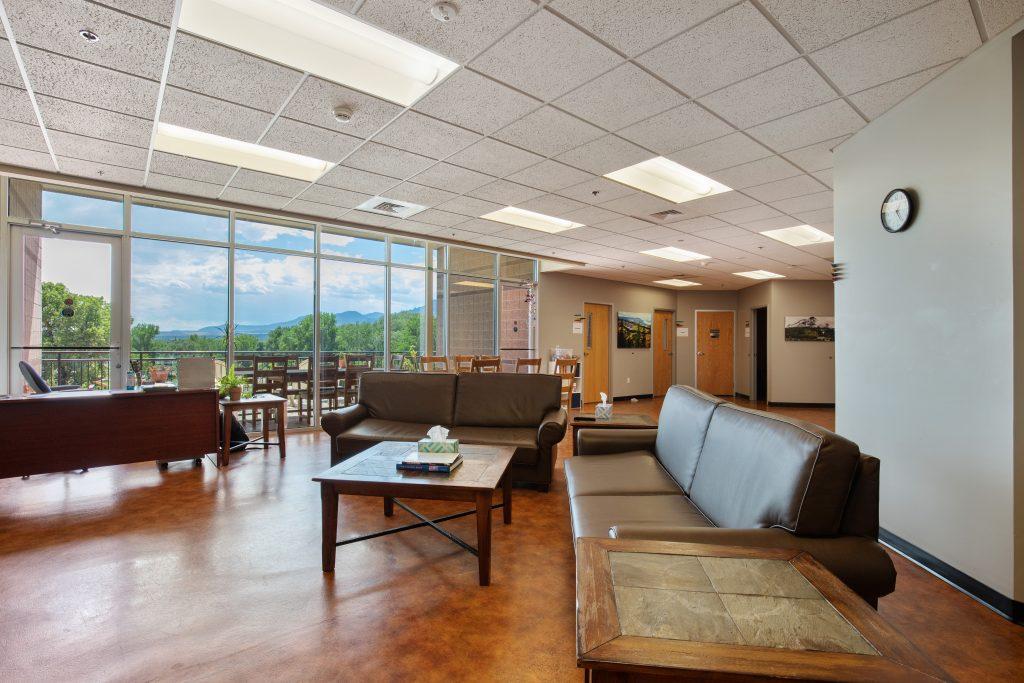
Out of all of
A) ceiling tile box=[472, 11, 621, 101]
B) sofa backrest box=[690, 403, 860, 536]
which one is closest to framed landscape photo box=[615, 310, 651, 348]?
ceiling tile box=[472, 11, 621, 101]

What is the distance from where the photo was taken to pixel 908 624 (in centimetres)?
204

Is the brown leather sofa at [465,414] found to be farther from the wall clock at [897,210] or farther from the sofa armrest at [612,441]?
the wall clock at [897,210]

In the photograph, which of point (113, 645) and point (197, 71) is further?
point (197, 71)

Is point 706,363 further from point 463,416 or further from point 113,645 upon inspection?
point 113,645

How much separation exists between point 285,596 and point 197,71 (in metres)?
2.73

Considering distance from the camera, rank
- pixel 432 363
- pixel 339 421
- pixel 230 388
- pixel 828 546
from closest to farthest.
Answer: pixel 828 546
pixel 339 421
pixel 230 388
pixel 432 363

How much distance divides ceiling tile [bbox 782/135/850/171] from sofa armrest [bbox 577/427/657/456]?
7.62 feet

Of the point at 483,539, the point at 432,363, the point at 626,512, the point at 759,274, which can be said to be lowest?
the point at 483,539

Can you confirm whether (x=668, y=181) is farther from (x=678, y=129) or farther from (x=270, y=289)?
(x=270, y=289)

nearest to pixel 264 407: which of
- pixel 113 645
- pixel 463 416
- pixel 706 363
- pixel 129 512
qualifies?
pixel 129 512

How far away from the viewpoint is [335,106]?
116 inches

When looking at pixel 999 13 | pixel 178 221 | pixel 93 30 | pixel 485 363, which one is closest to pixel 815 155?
pixel 999 13

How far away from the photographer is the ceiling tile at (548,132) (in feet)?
9.97

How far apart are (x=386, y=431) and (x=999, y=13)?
4.20 metres
